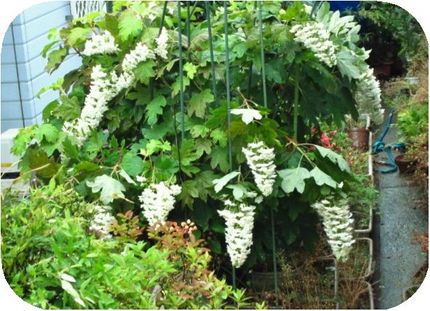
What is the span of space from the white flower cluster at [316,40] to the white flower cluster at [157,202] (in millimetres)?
703

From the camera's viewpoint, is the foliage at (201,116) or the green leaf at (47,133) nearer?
the foliage at (201,116)

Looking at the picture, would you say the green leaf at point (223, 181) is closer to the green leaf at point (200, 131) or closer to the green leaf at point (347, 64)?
the green leaf at point (200, 131)

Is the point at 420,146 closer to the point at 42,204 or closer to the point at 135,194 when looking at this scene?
the point at 135,194

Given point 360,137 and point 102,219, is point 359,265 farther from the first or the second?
point 360,137

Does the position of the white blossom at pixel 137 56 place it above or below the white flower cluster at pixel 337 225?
above

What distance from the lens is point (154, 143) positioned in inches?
122

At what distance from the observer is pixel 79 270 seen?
1.95m

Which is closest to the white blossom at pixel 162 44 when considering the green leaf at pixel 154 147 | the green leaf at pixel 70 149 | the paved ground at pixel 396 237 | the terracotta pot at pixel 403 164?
the green leaf at pixel 154 147

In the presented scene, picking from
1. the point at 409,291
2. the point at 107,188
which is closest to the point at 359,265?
the point at 409,291

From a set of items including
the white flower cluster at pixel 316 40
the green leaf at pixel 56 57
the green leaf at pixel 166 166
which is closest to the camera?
the white flower cluster at pixel 316 40

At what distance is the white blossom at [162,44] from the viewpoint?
3102 millimetres

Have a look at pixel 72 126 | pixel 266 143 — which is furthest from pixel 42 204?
pixel 72 126

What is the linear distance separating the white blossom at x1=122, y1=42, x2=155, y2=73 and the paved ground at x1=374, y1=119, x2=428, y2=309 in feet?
4.53

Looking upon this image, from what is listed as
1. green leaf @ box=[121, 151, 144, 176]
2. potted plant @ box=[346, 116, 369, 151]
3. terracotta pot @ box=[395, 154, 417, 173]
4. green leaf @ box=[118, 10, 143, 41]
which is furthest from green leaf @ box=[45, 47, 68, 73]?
terracotta pot @ box=[395, 154, 417, 173]
